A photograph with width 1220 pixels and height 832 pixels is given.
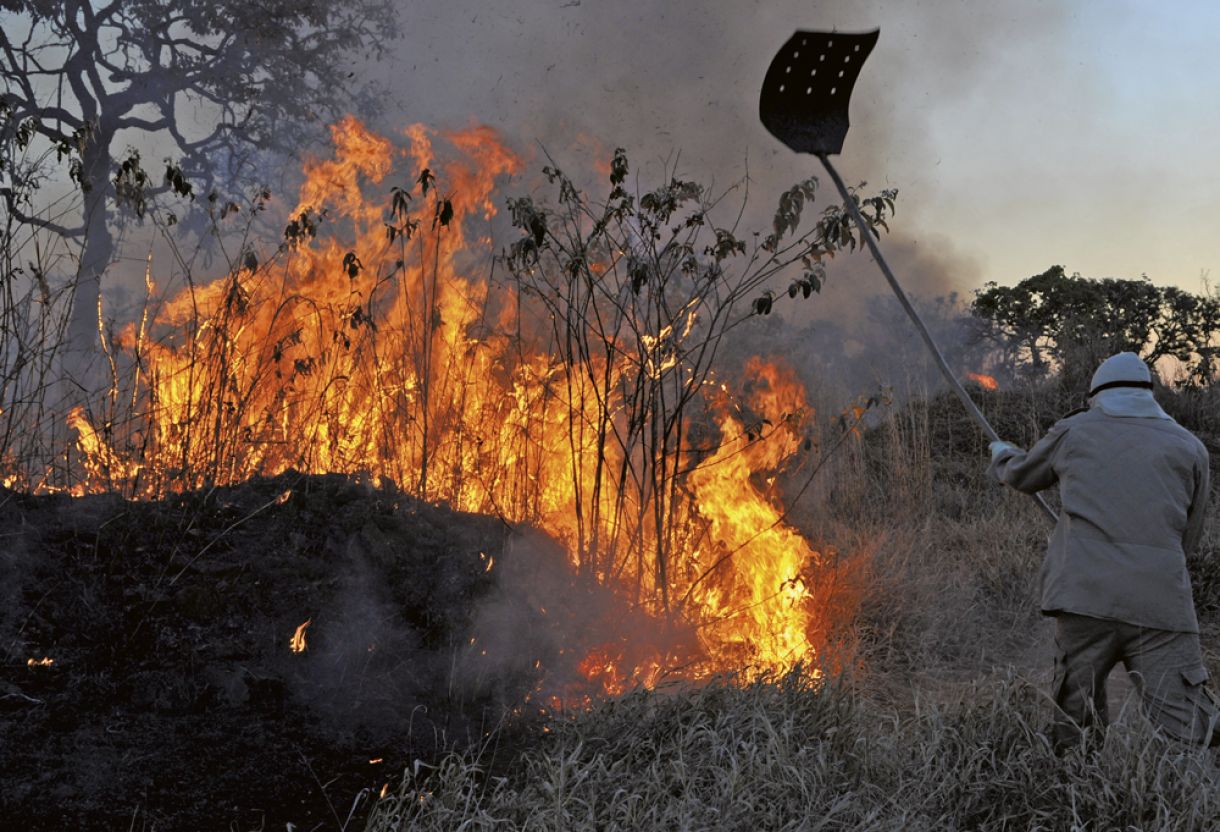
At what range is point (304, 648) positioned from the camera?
3.99 meters

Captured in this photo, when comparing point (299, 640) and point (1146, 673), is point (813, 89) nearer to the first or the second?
point (1146, 673)

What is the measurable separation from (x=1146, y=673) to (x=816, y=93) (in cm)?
256

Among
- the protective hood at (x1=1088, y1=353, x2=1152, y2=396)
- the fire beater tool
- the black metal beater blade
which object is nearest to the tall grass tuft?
the fire beater tool

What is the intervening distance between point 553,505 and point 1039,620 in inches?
124

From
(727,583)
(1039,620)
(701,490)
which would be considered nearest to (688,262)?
(701,490)

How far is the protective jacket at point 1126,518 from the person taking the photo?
11.0 feet

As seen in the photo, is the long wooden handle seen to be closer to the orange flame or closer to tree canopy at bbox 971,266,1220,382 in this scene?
the orange flame

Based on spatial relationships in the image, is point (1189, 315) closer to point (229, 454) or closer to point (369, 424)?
point (369, 424)

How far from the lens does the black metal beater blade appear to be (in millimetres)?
3975

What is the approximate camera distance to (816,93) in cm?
405

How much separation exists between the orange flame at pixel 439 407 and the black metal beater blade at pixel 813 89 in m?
1.44

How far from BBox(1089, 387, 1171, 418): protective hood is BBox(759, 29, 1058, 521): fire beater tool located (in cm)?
51

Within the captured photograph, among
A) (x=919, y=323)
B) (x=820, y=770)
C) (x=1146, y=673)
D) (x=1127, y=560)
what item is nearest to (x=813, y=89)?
(x=919, y=323)

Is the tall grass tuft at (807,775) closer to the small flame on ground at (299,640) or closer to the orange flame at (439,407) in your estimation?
the small flame on ground at (299,640)
